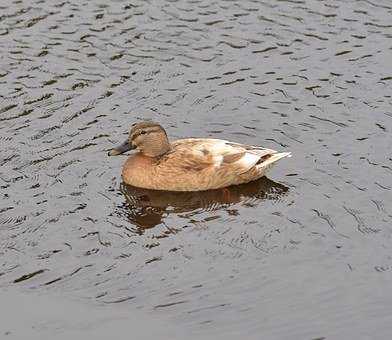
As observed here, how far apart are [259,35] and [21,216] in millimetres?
7088

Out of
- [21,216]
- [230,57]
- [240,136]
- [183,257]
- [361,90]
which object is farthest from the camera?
[230,57]

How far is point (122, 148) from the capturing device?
1451 centimetres

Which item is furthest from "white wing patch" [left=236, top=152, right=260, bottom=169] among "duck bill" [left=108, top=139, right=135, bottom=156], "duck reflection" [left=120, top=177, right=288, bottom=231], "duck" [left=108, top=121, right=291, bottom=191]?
"duck bill" [left=108, top=139, right=135, bottom=156]

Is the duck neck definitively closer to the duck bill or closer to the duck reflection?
the duck bill

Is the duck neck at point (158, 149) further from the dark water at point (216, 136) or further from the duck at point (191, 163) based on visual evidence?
the dark water at point (216, 136)

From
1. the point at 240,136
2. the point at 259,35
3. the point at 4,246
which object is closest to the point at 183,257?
the point at 4,246

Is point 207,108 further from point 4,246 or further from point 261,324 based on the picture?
point 261,324

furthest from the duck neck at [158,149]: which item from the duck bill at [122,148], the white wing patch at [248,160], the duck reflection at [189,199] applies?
the white wing patch at [248,160]

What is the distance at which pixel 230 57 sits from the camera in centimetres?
1794

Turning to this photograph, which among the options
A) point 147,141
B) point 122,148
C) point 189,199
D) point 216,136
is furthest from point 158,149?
point 216,136

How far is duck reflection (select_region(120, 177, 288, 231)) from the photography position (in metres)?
13.7

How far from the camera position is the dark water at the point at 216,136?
11.6 metres

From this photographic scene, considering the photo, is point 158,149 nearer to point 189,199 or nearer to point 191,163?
point 191,163

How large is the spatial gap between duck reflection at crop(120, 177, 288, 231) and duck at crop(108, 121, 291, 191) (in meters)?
0.08
